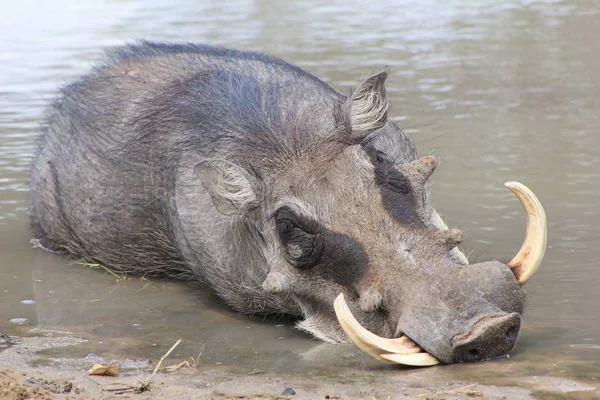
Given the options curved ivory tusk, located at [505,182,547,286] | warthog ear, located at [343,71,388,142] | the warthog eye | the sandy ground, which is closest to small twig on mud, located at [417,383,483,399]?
the sandy ground

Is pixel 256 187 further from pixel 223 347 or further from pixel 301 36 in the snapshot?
pixel 301 36

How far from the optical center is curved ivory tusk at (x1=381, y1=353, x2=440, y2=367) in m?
4.37

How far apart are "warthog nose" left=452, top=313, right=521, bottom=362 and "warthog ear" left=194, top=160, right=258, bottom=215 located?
1341mm

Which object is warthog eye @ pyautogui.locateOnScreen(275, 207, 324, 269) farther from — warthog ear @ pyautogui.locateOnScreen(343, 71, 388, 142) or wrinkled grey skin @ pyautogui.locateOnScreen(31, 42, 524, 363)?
warthog ear @ pyautogui.locateOnScreen(343, 71, 388, 142)

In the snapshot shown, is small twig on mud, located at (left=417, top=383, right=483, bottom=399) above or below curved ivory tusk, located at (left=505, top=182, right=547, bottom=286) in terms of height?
below

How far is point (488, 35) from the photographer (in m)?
13.2

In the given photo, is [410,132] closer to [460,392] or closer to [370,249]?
[370,249]

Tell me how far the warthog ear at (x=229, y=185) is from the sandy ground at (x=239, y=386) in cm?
82

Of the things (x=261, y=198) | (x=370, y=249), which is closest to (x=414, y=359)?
(x=370, y=249)

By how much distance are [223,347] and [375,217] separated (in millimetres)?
921

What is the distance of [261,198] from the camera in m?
5.23

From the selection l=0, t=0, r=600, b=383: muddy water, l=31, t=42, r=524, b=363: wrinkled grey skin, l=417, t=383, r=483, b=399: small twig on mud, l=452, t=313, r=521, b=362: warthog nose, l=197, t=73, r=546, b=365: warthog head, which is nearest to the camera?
l=417, t=383, r=483, b=399: small twig on mud

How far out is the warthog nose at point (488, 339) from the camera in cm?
421

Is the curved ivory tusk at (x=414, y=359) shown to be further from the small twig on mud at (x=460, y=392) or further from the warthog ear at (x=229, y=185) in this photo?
the warthog ear at (x=229, y=185)
